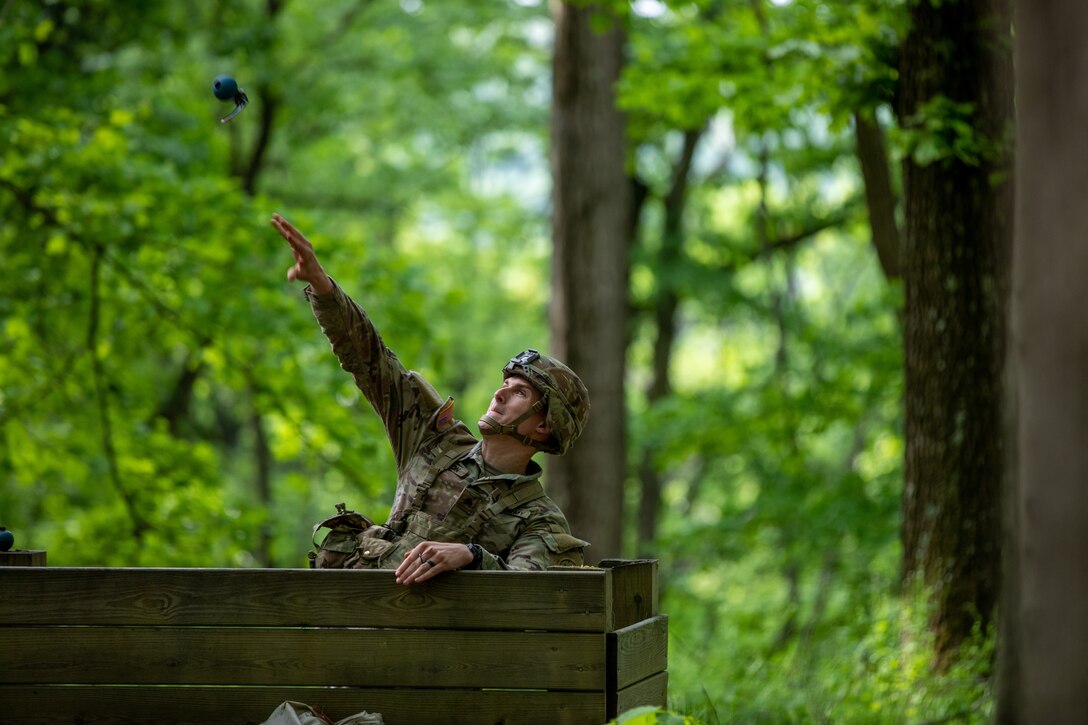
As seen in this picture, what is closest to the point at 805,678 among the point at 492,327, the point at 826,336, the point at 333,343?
the point at 333,343

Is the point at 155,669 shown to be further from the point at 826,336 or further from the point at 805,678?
the point at 826,336

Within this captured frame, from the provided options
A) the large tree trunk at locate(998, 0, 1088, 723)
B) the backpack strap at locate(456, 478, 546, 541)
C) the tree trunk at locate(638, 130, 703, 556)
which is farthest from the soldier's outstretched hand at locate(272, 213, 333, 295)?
the tree trunk at locate(638, 130, 703, 556)

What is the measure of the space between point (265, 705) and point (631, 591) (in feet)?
4.31

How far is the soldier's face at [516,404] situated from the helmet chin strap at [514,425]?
1 centimetres

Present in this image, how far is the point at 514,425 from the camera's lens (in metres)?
4.53

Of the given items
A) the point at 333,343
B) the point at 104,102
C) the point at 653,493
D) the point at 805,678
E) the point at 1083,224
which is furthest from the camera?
the point at 653,493

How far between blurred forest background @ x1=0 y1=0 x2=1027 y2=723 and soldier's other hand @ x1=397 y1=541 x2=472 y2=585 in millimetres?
1717

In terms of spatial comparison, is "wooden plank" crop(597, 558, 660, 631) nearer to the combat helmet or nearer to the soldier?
the soldier

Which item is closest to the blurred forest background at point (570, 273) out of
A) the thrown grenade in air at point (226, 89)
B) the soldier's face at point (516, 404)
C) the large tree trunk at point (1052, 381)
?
the soldier's face at point (516, 404)

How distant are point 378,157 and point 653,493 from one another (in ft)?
23.3

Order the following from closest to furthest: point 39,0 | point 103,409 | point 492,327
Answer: point 103,409 < point 39,0 < point 492,327

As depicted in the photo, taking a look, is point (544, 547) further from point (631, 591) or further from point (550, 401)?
point (550, 401)

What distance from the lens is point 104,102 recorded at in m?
12.8

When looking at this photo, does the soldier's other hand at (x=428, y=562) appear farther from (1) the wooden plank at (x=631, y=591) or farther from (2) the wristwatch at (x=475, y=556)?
(1) the wooden plank at (x=631, y=591)
